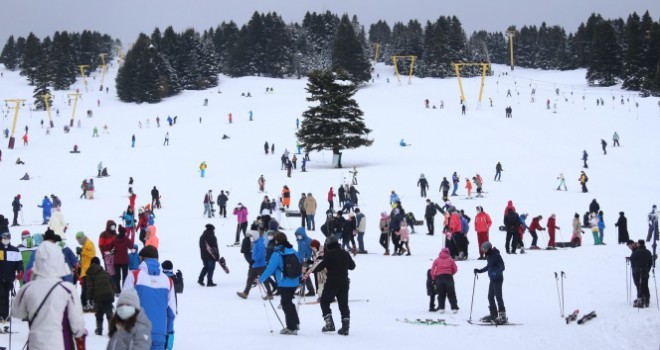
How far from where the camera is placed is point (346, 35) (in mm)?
93000

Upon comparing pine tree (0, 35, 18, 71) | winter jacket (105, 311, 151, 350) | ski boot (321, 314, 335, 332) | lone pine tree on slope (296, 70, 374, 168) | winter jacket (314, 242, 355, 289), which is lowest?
ski boot (321, 314, 335, 332)

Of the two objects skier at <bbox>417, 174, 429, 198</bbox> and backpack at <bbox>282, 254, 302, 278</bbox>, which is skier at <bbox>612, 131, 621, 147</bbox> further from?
backpack at <bbox>282, 254, 302, 278</bbox>

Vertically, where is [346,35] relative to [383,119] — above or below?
above

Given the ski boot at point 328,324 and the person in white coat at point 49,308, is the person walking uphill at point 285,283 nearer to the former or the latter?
the ski boot at point 328,324

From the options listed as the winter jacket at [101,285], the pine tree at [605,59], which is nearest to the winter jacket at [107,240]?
the winter jacket at [101,285]

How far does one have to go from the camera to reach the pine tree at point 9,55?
124150mm

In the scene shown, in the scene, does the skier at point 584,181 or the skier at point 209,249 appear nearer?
the skier at point 209,249

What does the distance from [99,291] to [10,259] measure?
1.65 meters

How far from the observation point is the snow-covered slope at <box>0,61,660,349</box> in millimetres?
11578

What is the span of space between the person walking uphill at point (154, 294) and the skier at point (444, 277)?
6.10 meters

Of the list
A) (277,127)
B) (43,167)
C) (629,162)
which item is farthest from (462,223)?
(277,127)

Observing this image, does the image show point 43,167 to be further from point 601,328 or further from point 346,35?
point 346,35

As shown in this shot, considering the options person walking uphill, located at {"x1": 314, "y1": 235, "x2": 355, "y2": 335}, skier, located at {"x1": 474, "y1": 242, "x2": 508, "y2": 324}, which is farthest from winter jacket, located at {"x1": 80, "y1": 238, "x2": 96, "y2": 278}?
skier, located at {"x1": 474, "y1": 242, "x2": 508, "y2": 324}

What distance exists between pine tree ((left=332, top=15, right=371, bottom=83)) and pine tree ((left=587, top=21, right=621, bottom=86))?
26196 mm
